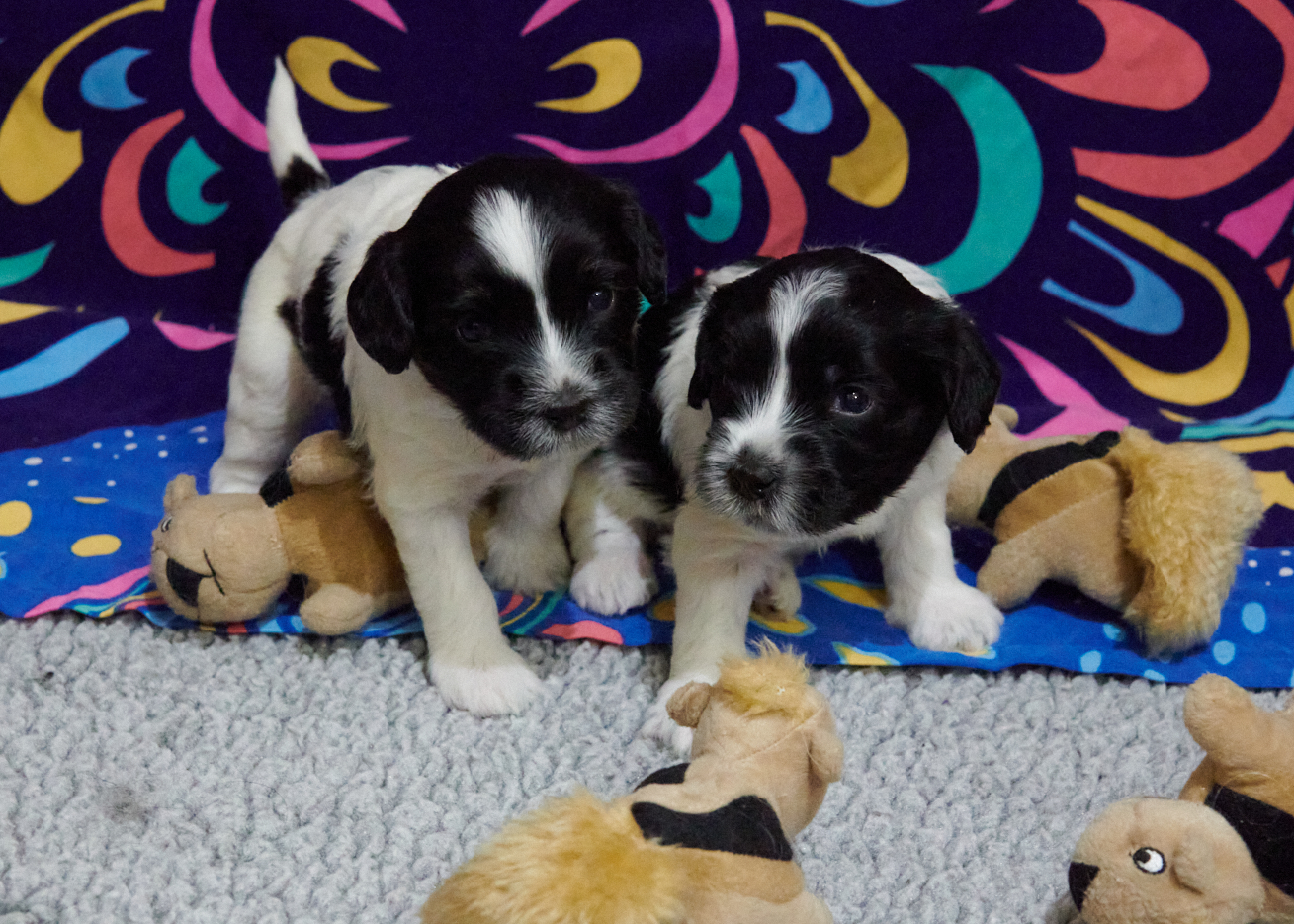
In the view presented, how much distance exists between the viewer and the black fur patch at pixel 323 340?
2674mm

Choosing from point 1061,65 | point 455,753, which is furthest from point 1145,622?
point 1061,65

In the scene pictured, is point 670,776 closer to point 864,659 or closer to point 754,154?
point 864,659

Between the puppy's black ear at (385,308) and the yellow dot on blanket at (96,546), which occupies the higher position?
the puppy's black ear at (385,308)

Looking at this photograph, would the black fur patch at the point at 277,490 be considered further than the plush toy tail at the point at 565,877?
Yes

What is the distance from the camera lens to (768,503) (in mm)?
2189

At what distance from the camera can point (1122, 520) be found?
2676 mm

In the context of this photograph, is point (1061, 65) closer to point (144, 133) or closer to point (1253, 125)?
point (1253, 125)

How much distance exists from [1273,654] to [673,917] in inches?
72.8

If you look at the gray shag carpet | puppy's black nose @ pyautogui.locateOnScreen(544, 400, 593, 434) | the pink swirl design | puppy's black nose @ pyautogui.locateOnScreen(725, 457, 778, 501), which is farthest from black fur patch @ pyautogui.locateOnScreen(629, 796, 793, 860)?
the pink swirl design

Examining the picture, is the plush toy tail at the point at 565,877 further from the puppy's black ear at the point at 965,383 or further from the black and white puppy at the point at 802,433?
the puppy's black ear at the point at 965,383

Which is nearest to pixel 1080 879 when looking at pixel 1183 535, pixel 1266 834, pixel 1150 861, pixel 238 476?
pixel 1150 861

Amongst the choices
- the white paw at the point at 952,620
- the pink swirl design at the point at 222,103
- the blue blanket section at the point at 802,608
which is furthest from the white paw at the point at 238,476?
the white paw at the point at 952,620

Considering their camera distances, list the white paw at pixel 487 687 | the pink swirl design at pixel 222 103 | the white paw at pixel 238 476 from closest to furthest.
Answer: the white paw at pixel 487 687 → the white paw at pixel 238 476 → the pink swirl design at pixel 222 103

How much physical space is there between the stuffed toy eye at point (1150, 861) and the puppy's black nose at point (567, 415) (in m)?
1.14
